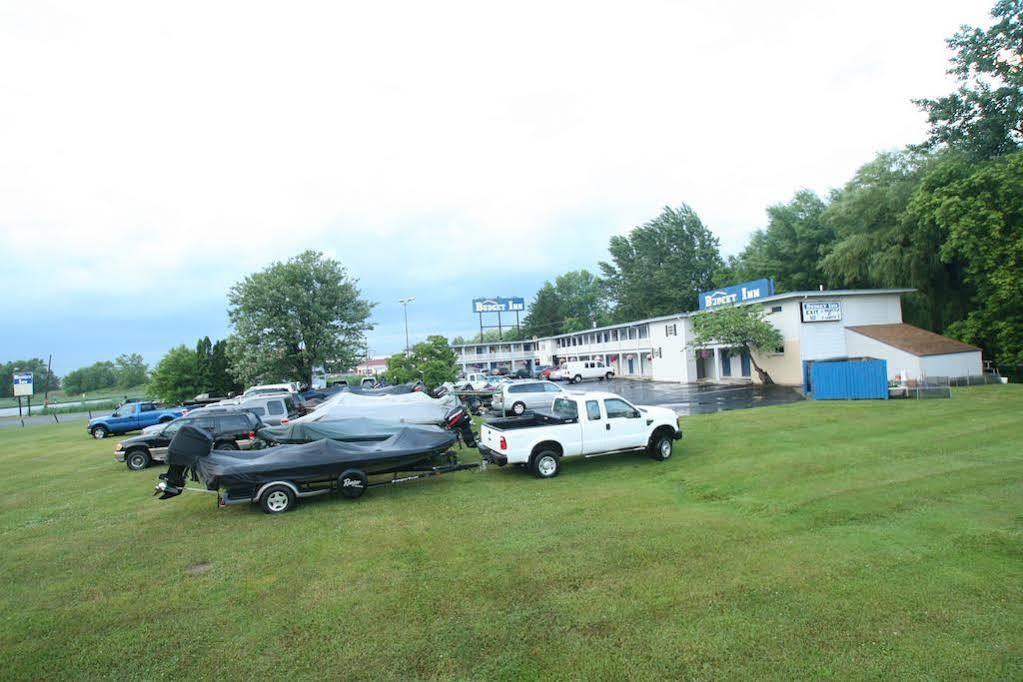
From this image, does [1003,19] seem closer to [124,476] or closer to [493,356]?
[124,476]

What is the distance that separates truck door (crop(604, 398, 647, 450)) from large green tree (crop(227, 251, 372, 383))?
26833mm

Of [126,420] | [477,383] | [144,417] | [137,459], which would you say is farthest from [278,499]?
[477,383]

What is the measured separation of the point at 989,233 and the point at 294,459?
31147 millimetres

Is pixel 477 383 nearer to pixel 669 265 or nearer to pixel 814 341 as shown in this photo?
pixel 814 341

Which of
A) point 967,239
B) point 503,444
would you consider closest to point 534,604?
point 503,444

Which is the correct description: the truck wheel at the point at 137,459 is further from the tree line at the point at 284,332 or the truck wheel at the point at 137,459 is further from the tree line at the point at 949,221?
the tree line at the point at 949,221

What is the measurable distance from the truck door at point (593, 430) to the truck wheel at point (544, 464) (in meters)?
0.76

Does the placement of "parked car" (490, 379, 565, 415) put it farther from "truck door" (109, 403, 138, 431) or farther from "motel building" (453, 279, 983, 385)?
"truck door" (109, 403, 138, 431)

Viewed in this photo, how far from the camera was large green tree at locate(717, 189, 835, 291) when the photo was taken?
42938 mm

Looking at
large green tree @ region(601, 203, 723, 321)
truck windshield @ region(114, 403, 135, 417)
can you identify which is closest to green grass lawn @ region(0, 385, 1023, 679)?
truck windshield @ region(114, 403, 135, 417)

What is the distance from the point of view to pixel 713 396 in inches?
1017

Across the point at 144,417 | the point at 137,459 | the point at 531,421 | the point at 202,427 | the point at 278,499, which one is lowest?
the point at 278,499

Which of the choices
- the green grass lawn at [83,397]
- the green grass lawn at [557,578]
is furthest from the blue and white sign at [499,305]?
the green grass lawn at [557,578]

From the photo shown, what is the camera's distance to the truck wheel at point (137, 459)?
14383mm
